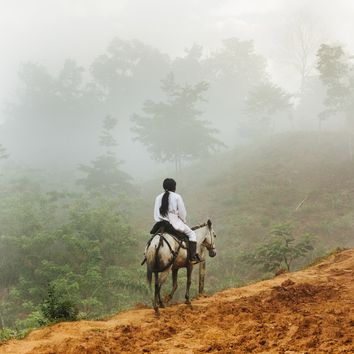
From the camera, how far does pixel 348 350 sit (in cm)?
462

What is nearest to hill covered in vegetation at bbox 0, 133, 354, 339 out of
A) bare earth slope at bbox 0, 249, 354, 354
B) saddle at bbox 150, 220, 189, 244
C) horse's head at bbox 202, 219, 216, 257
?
bare earth slope at bbox 0, 249, 354, 354

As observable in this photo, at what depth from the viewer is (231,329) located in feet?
21.5

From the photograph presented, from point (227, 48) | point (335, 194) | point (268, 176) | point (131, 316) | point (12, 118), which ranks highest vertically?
point (227, 48)

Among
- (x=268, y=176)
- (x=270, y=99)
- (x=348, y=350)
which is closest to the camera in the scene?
(x=348, y=350)

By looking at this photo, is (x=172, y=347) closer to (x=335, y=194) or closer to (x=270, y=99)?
(x=335, y=194)

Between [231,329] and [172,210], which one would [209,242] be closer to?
[172,210]

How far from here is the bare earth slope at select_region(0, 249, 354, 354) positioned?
547 centimetres

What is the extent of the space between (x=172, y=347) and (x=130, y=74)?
6494 cm

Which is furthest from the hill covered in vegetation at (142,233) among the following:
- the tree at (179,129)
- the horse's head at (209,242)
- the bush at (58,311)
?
the tree at (179,129)

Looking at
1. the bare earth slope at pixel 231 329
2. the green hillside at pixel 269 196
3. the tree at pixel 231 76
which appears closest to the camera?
the bare earth slope at pixel 231 329

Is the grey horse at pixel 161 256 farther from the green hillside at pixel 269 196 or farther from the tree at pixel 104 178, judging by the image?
the tree at pixel 104 178

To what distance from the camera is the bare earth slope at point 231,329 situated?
5469 mm

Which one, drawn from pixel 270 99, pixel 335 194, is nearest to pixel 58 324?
pixel 335 194

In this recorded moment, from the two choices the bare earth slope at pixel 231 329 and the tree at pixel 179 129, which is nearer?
the bare earth slope at pixel 231 329
